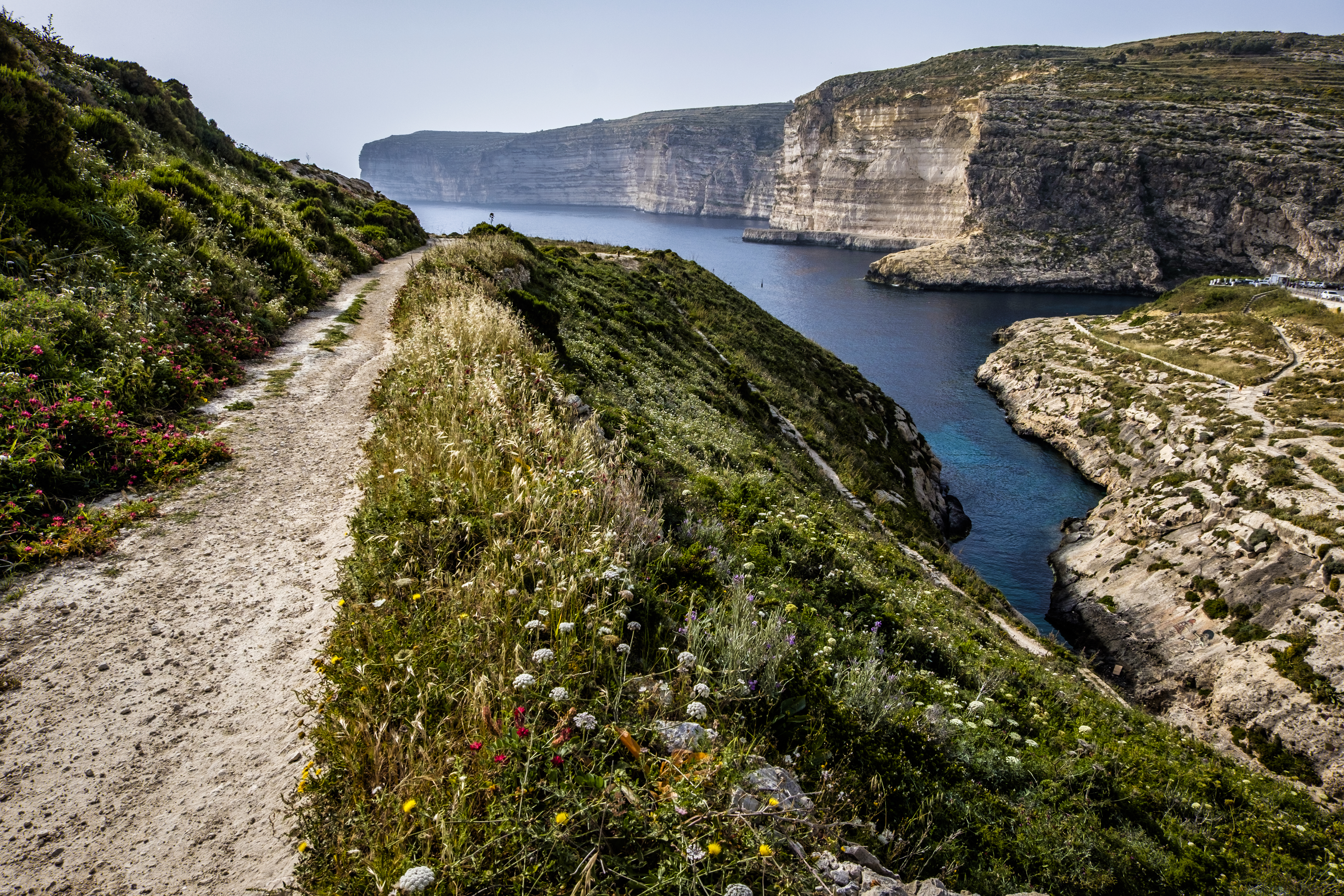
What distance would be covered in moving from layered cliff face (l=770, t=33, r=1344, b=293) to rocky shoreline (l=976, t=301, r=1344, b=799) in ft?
205

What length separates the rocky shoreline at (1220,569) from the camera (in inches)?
847

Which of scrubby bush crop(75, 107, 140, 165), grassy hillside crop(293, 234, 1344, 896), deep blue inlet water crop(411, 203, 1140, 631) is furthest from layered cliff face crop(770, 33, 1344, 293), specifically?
grassy hillside crop(293, 234, 1344, 896)

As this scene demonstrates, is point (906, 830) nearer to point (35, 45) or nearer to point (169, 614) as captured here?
point (169, 614)

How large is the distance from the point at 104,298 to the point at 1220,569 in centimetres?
4002

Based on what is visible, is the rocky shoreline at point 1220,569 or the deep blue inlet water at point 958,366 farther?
the deep blue inlet water at point 958,366

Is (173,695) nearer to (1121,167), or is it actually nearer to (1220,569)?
(1220,569)

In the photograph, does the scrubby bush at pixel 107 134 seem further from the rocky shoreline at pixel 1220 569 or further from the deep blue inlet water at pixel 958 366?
the rocky shoreline at pixel 1220 569

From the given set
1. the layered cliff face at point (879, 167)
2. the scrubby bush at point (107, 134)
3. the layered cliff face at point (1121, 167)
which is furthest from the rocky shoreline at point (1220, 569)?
the layered cliff face at point (879, 167)

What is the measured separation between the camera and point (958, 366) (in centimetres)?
6675

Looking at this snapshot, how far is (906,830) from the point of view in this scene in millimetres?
4230

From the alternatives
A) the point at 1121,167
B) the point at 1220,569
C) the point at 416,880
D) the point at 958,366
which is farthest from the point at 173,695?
the point at 1121,167

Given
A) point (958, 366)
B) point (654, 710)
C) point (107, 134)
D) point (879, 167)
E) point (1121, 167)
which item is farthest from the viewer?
point (879, 167)

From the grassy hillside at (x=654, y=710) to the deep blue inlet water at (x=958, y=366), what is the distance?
23.8 metres

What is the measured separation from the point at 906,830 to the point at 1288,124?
139562 millimetres
